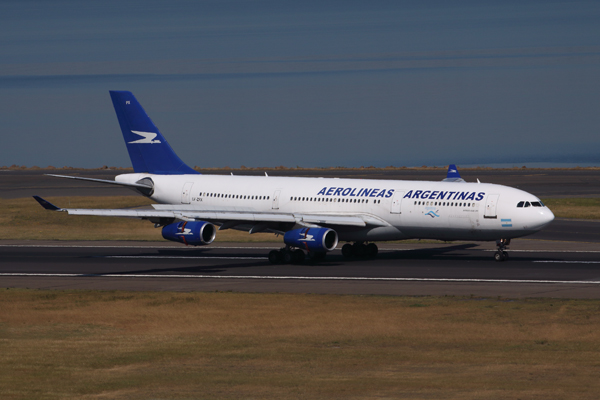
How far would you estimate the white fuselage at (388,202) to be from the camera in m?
46.7

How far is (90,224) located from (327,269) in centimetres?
3500

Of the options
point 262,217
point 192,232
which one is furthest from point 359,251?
point 192,232

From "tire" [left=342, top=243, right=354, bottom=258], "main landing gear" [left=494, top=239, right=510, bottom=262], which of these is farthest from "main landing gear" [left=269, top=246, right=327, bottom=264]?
"main landing gear" [left=494, top=239, right=510, bottom=262]

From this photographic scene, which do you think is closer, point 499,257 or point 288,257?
point 499,257

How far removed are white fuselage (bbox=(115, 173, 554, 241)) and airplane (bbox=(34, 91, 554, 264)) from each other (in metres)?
0.06

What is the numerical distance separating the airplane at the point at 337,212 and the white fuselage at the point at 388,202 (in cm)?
6

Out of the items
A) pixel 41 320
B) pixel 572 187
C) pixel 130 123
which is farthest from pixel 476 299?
pixel 572 187

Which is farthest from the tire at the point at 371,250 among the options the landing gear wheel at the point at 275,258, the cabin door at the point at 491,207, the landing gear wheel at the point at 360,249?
the cabin door at the point at 491,207

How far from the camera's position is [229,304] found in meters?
34.0

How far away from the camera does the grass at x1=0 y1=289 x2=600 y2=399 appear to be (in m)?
20.1

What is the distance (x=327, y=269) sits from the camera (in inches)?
1836

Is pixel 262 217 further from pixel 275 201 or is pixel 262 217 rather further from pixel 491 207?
pixel 491 207

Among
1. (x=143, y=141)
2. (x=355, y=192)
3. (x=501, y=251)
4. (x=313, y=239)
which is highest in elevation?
(x=143, y=141)

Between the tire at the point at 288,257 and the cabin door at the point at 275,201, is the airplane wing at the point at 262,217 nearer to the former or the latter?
the tire at the point at 288,257
